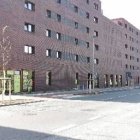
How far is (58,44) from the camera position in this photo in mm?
46375

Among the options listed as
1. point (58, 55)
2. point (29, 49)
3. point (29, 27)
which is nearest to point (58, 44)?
point (58, 55)

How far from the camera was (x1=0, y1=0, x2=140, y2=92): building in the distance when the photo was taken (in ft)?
120

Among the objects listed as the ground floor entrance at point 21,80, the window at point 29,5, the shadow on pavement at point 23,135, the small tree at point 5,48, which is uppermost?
the window at point 29,5

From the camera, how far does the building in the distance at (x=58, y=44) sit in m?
36.5

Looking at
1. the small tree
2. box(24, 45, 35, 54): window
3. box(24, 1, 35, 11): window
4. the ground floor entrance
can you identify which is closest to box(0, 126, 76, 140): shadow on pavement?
the small tree

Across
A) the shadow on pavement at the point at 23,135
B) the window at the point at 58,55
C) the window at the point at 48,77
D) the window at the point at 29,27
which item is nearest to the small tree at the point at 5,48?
the window at the point at 29,27

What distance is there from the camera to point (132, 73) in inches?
3516

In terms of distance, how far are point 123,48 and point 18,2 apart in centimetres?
4852

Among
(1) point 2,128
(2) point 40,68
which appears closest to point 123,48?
(2) point 40,68

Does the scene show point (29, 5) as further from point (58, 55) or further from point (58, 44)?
point (58, 55)

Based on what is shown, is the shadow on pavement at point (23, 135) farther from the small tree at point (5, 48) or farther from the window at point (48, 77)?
the window at point (48, 77)

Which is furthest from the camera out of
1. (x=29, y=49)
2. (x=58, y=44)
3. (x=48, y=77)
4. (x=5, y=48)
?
(x=58, y=44)

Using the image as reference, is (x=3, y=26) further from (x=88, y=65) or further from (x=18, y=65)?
(x=88, y=65)

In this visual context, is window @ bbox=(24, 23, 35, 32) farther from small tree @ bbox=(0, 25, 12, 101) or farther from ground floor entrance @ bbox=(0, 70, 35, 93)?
ground floor entrance @ bbox=(0, 70, 35, 93)
